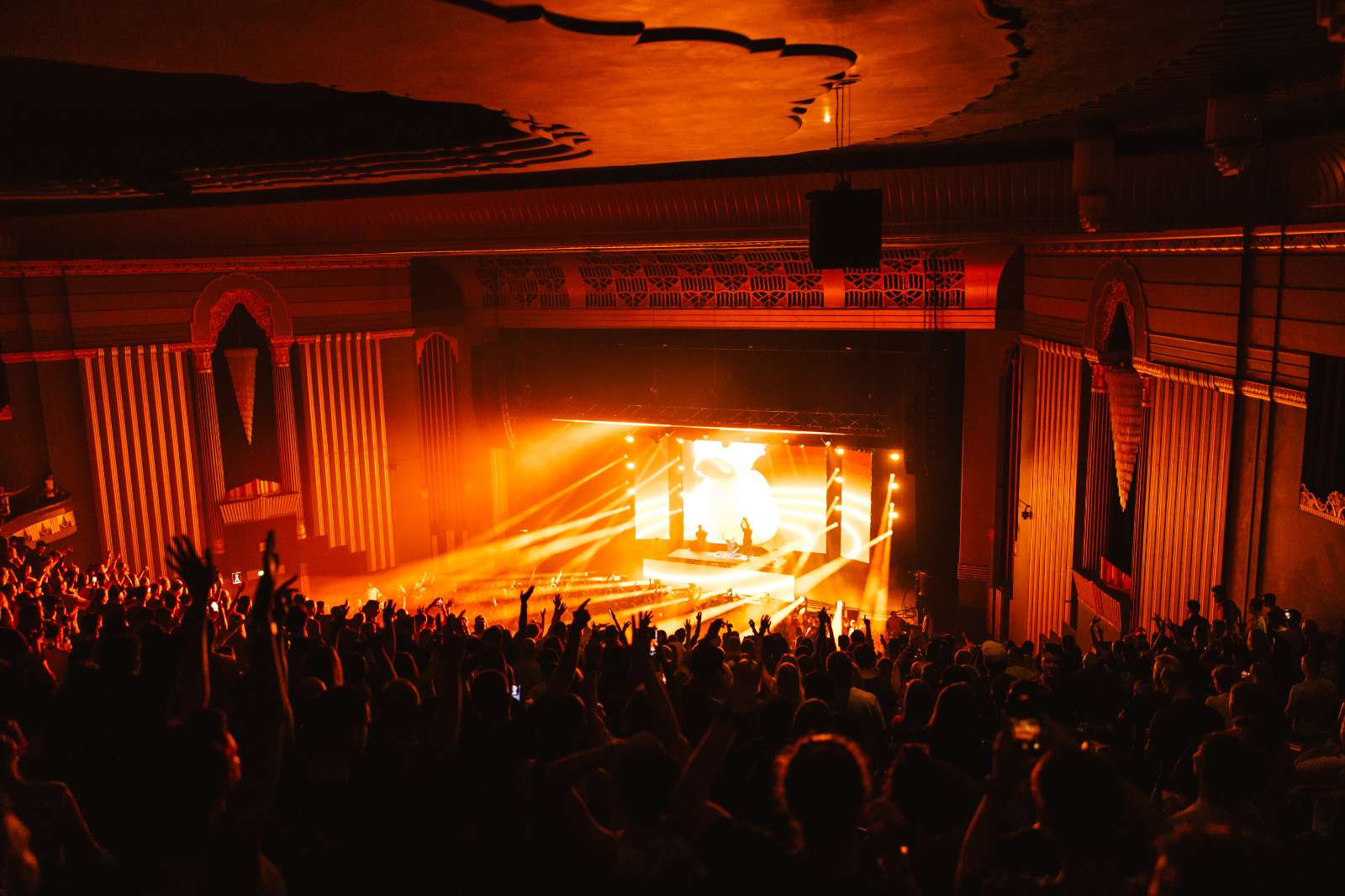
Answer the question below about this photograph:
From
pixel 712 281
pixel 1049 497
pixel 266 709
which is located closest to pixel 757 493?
pixel 712 281

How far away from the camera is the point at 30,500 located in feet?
36.5

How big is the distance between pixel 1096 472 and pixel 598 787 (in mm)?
7720

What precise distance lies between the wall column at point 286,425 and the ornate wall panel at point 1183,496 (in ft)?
34.4

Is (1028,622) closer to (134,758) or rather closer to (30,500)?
(134,758)

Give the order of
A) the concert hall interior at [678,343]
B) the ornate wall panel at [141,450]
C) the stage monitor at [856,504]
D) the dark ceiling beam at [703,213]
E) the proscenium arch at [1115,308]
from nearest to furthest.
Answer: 1. the concert hall interior at [678,343]
2. the dark ceiling beam at [703,213]
3. the proscenium arch at [1115,308]
4. the ornate wall panel at [141,450]
5. the stage monitor at [856,504]

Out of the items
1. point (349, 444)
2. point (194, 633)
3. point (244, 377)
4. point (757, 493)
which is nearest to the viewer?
point (194, 633)

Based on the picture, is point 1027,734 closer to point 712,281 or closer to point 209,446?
point 712,281

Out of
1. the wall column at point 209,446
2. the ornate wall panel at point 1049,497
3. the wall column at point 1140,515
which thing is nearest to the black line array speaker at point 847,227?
the wall column at point 1140,515

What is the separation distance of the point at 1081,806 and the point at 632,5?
2.76 m

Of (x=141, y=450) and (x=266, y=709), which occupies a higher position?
(x=266, y=709)

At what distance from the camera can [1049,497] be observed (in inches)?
402

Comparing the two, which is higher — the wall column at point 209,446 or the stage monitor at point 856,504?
the wall column at point 209,446

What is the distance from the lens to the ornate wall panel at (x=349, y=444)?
13766 mm

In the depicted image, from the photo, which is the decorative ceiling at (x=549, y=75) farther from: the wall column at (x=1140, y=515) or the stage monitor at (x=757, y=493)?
the stage monitor at (x=757, y=493)
